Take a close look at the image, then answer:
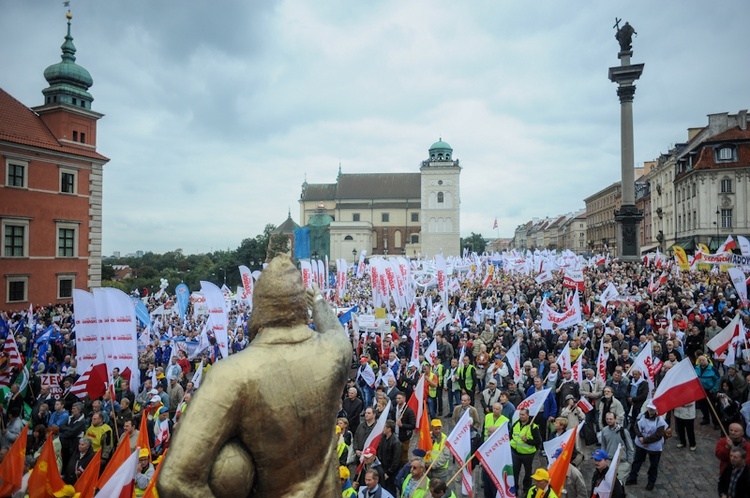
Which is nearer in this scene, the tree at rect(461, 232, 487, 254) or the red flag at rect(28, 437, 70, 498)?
the red flag at rect(28, 437, 70, 498)

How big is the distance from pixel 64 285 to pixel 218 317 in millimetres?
24607

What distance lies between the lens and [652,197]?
67875 mm

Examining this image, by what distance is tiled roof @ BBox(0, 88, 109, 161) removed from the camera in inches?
1206

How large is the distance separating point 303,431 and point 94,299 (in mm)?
10137

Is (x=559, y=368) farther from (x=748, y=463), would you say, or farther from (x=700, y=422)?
(x=748, y=463)

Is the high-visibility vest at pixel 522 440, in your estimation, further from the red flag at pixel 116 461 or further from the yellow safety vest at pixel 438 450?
the red flag at pixel 116 461

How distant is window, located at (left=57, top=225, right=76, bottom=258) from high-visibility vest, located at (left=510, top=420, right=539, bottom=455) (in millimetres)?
33176

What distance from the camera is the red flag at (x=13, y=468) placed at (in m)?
6.66

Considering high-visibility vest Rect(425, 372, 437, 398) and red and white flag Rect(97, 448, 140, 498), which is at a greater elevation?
red and white flag Rect(97, 448, 140, 498)

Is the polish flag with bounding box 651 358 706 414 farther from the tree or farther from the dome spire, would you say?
the tree

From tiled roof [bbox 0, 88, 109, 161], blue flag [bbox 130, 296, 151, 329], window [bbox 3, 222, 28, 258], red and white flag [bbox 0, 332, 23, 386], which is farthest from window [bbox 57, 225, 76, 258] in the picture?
red and white flag [bbox 0, 332, 23, 386]

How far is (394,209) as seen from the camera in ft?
340

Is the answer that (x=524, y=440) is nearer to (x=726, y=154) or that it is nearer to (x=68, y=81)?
(x=68, y=81)

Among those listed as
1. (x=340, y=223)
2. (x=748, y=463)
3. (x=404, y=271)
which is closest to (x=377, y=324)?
(x=404, y=271)
